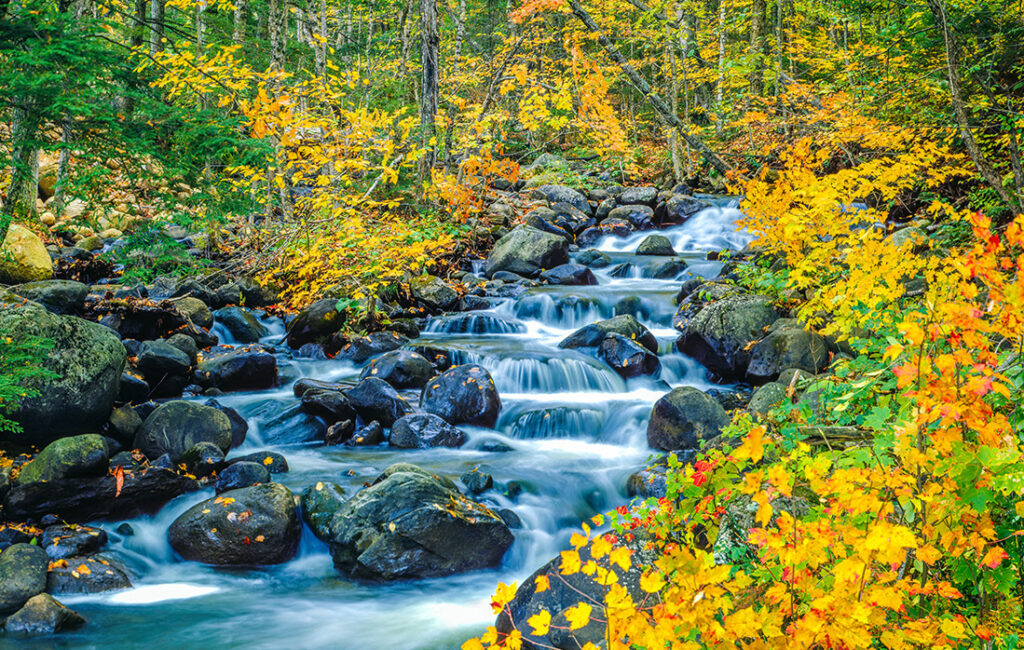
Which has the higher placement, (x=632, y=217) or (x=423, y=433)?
(x=632, y=217)

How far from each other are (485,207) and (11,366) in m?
12.0

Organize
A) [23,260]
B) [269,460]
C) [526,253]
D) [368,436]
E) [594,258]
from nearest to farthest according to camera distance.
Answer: [269,460]
[368,436]
[23,260]
[526,253]
[594,258]

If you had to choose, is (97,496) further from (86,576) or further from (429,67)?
(429,67)

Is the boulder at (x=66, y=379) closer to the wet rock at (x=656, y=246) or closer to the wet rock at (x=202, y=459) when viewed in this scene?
the wet rock at (x=202, y=459)

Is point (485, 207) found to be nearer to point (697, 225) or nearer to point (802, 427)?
point (697, 225)

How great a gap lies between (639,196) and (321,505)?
1489 centimetres

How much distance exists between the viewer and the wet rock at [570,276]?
12.7 m

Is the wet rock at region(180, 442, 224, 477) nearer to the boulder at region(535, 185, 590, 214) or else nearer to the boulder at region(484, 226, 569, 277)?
the boulder at region(484, 226, 569, 277)

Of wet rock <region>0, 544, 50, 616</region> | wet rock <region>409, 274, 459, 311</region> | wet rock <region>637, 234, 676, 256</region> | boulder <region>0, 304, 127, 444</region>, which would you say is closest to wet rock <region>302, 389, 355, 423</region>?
boulder <region>0, 304, 127, 444</region>

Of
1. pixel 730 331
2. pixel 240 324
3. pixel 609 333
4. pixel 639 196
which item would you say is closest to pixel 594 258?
pixel 639 196

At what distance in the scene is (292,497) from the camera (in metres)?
5.12

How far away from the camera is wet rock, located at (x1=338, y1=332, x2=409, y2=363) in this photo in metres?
9.15

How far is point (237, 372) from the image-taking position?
786cm

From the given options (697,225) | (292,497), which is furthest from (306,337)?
(697,225)
